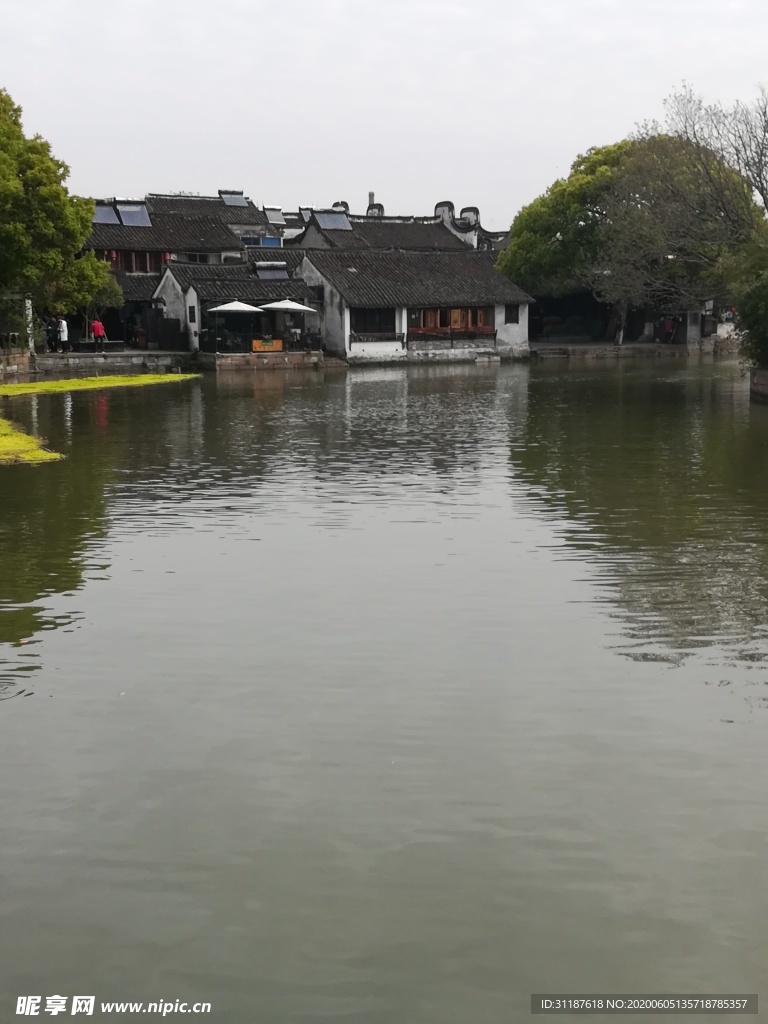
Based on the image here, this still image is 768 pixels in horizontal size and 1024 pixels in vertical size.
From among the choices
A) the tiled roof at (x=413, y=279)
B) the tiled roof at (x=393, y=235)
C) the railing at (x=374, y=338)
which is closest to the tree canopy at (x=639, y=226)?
the tiled roof at (x=413, y=279)

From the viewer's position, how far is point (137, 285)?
51625mm

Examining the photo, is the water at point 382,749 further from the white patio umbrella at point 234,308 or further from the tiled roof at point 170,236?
the tiled roof at point 170,236

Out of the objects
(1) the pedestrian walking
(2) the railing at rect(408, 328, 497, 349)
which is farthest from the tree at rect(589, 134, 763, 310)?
(1) the pedestrian walking

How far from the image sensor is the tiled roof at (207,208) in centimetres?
6391

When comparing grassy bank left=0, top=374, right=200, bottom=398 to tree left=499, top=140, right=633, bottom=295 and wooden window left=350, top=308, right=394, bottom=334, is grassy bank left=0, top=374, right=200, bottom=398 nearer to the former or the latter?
wooden window left=350, top=308, right=394, bottom=334

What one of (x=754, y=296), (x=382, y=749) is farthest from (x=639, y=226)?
(x=382, y=749)

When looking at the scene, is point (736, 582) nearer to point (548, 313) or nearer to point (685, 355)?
point (685, 355)

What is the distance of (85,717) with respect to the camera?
7.64 meters

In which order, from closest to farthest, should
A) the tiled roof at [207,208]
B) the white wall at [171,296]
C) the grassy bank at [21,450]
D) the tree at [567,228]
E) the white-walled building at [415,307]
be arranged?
the grassy bank at [21,450]
the white wall at [171,296]
the white-walled building at [415,307]
the tree at [567,228]
the tiled roof at [207,208]

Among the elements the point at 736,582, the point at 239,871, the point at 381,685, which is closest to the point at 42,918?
the point at 239,871

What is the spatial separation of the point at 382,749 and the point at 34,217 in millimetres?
32629

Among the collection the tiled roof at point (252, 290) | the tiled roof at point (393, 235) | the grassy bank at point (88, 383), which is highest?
the tiled roof at point (393, 235)

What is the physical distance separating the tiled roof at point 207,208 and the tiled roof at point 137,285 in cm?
1218

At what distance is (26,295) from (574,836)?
36.0m
